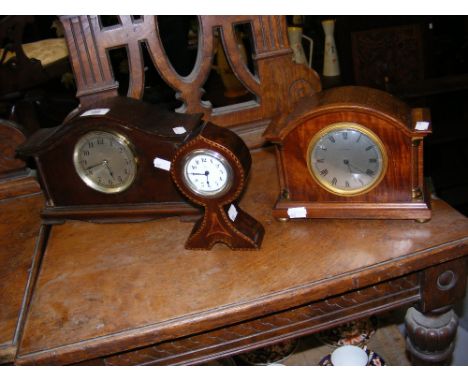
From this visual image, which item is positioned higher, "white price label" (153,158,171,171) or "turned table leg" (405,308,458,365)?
"white price label" (153,158,171,171)

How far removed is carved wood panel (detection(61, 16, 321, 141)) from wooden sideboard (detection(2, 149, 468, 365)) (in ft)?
1.27

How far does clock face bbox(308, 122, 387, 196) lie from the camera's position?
1104 mm

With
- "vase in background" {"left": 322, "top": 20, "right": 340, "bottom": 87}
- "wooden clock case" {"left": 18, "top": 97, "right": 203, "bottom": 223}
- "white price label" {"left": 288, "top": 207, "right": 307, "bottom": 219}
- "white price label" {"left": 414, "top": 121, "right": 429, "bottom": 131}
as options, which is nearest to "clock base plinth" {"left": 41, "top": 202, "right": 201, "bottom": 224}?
"wooden clock case" {"left": 18, "top": 97, "right": 203, "bottom": 223}

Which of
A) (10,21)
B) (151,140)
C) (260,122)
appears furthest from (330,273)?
(10,21)

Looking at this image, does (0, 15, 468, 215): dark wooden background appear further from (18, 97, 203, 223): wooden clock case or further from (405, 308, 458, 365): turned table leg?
(405, 308, 458, 365): turned table leg

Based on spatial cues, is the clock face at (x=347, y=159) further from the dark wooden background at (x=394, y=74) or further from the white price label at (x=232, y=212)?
the dark wooden background at (x=394, y=74)

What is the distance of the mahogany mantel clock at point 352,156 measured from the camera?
1088mm

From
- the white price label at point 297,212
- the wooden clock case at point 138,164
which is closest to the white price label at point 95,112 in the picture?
the wooden clock case at point 138,164

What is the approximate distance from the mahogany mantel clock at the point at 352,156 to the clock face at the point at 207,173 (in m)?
0.14

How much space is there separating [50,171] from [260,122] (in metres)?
0.59

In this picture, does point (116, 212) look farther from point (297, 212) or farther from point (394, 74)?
point (394, 74)

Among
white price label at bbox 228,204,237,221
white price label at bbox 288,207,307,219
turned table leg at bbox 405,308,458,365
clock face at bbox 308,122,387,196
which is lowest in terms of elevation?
turned table leg at bbox 405,308,458,365

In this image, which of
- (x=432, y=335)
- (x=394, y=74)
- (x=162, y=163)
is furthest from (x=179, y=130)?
(x=394, y=74)

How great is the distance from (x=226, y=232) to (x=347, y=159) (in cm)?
30
